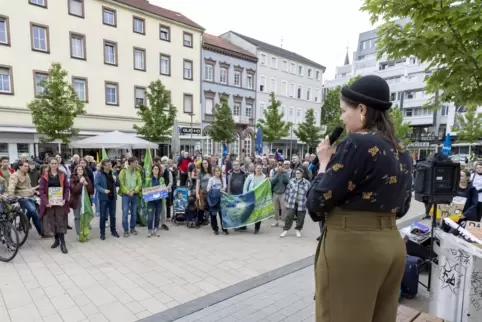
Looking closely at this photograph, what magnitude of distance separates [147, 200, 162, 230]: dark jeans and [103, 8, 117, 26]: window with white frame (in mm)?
22503

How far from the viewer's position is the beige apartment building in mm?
19672

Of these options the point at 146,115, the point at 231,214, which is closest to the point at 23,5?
the point at 146,115

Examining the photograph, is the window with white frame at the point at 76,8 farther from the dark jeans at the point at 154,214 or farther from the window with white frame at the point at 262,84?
the dark jeans at the point at 154,214

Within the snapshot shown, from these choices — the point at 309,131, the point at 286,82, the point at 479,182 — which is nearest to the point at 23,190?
the point at 479,182

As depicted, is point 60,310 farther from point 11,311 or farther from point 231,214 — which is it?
point 231,214

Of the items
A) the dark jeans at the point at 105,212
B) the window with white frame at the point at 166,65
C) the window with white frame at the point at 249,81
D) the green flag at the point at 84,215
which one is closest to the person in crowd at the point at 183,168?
the dark jeans at the point at 105,212

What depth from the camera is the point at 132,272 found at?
499cm

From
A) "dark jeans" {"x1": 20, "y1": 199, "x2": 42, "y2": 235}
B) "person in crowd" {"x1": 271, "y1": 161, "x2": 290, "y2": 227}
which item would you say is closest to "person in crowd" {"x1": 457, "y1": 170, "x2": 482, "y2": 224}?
"person in crowd" {"x1": 271, "y1": 161, "x2": 290, "y2": 227}

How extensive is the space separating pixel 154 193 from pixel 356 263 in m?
6.40

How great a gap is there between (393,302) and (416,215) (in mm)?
9925

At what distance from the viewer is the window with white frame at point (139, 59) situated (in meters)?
26.0

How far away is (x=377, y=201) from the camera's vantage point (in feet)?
5.09

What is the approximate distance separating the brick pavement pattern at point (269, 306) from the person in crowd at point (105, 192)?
4185mm

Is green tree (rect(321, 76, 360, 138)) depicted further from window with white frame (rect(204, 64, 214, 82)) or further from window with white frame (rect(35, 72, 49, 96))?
window with white frame (rect(35, 72, 49, 96))
